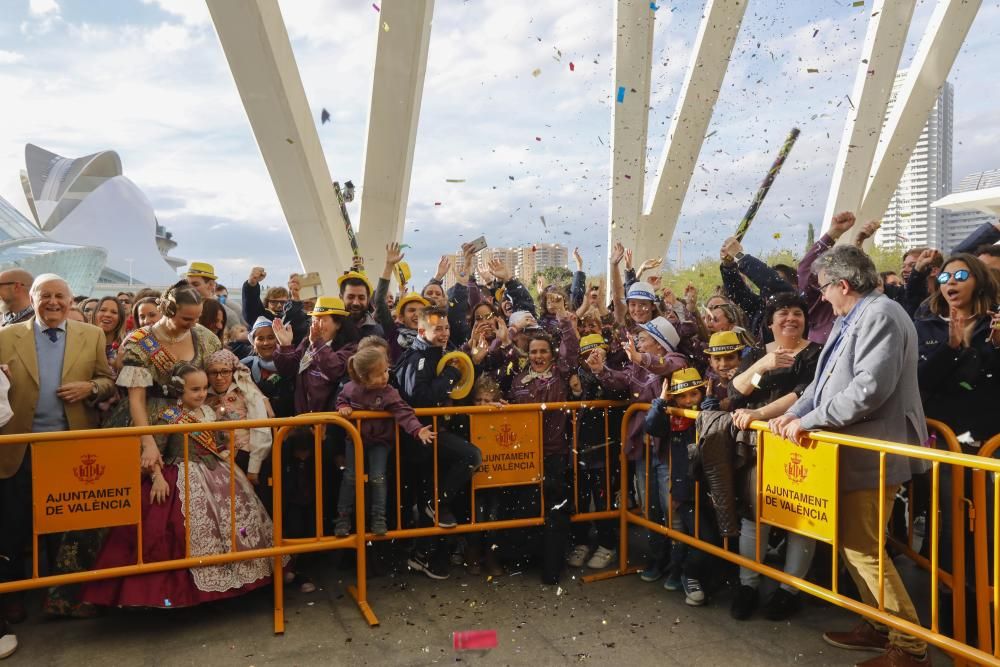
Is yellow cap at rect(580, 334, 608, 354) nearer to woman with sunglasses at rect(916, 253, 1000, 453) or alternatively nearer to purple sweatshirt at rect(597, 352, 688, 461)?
purple sweatshirt at rect(597, 352, 688, 461)

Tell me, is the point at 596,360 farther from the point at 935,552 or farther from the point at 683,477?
the point at 935,552

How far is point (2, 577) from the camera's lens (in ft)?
13.7

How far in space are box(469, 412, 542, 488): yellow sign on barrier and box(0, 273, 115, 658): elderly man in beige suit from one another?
2.60 meters

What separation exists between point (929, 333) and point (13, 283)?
6387 mm

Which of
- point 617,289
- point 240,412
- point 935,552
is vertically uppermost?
point 617,289

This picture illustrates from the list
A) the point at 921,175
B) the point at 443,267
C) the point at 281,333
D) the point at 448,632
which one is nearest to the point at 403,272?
the point at 443,267

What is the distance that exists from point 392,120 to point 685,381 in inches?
263

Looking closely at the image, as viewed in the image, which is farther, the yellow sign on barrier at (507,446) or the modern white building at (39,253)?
the modern white building at (39,253)

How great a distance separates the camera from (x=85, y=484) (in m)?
3.75

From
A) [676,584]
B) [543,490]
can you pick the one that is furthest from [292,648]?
[676,584]

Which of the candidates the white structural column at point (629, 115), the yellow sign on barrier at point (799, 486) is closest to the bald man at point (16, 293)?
the yellow sign on barrier at point (799, 486)

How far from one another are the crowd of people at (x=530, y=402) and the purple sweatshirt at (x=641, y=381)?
2 centimetres

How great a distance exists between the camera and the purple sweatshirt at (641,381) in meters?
4.66

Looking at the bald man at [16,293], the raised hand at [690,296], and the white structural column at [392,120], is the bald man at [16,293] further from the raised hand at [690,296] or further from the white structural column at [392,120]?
the raised hand at [690,296]
